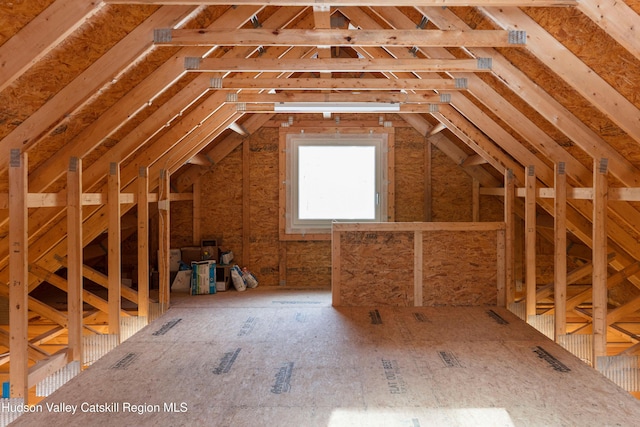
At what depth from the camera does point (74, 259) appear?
426 cm

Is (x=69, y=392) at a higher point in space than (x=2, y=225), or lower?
lower

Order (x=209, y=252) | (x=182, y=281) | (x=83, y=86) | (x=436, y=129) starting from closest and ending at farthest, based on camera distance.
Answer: (x=83, y=86) → (x=436, y=129) → (x=182, y=281) → (x=209, y=252)

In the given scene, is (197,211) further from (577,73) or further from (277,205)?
(577,73)

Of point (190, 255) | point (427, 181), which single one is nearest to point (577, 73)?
point (427, 181)

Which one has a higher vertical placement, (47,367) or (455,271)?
(455,271)

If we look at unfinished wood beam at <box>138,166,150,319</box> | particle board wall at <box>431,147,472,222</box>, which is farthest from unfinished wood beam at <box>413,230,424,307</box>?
unfinished wood beam at <box>138,166,150,319</box>

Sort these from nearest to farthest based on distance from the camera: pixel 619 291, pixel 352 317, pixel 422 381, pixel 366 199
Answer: pixel 422 381 < pixel 352 317 < pixel 619 291 < pixel 366 199

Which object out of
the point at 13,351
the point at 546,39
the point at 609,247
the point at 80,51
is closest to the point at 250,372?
the point at 13,351

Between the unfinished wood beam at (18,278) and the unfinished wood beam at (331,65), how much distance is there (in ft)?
4.93

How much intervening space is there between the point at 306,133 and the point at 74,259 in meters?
4.58

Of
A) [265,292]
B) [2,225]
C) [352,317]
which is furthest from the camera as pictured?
[265,292]

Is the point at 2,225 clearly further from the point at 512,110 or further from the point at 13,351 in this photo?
the point at 512,110

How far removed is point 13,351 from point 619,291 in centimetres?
707

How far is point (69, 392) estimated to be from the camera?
11.5 ft
